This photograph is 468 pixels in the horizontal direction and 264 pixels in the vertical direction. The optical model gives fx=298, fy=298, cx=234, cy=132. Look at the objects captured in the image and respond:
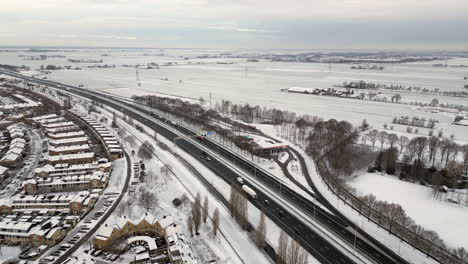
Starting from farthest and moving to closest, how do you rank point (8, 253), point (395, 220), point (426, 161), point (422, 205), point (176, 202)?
point (426, 161), point (422, 205), point (176, 202), point (395, 220), point (8, 253)

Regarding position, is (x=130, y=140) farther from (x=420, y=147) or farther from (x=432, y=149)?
(x=432, y=149)

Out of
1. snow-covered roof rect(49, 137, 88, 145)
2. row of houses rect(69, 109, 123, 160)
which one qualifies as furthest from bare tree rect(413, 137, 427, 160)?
snow-covered roof rect(49, 137, 88, 145)

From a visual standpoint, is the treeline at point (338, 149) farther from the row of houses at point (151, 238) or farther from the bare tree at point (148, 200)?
the row of houses at point (151, 238)

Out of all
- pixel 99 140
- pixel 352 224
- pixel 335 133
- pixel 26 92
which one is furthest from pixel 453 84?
pixel 26 92

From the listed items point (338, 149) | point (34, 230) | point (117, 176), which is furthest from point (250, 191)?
point (34, 230)

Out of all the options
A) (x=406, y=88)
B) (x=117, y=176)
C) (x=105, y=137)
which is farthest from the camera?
(x=406, y=88)

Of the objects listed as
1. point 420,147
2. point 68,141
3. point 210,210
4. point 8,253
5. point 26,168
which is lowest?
point 8,253

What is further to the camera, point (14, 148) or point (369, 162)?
point (14, 148)

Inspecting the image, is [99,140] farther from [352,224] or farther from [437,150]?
[437,150]

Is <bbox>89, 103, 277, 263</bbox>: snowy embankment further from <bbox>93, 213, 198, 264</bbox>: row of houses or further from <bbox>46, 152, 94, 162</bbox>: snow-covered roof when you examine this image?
<bbox>46, 152, 94, 162</bbox>: snow-covered roof

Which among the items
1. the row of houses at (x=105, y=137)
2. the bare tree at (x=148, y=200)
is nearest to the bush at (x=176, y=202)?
the bare tree at (x=148, y=200)
